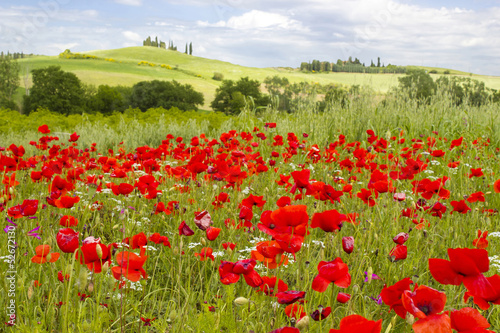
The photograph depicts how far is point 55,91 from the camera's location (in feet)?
127

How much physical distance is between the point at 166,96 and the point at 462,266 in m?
35.6

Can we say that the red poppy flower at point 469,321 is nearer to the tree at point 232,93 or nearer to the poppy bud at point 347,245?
the poppy bud at point 347,245

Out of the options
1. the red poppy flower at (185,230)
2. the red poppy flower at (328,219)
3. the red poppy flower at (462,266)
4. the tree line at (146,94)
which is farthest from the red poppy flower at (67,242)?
the tree line at (146,94)

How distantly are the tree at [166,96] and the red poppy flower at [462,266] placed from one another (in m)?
33.3

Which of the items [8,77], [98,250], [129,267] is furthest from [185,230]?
[8,77]

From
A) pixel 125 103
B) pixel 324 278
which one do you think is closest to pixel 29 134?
pixel 324 278

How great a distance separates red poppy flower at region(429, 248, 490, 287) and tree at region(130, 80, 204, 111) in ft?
109

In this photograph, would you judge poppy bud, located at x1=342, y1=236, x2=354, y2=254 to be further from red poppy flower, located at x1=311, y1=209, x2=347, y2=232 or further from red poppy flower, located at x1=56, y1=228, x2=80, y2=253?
red poppy flower, located at x1=56, y1=228, x2=80, y2=253

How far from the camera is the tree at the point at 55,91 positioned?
37656 millimetres

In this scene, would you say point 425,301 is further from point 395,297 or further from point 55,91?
point 55,91

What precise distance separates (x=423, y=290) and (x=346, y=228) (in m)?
2.38

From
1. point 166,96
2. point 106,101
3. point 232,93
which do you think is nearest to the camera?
point 232,93

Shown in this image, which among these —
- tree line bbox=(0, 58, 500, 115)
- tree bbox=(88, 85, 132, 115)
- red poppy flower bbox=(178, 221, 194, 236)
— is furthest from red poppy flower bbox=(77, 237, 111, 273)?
tree bbox=(88, 85, 132, 115)

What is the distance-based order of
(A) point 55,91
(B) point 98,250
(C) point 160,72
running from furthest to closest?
(C) point 160,72, (A) point 55,91, (B) point 98,250
